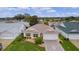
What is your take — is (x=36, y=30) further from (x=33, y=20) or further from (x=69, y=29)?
(x=69, y=29)

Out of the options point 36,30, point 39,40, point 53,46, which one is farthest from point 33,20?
point 53,46

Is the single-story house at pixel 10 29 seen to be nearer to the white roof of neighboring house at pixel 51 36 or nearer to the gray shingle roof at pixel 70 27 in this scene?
the white roof of neighboring house at pixel 51 36

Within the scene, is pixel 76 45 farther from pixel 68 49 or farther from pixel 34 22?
pixel 34 22

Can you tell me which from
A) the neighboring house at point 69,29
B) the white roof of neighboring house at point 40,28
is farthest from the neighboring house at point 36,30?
the neighboring house at point 69,29

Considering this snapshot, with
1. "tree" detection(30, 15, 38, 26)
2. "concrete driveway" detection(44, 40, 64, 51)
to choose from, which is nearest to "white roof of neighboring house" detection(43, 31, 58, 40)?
"concrete driveway" detection(44, 40, 64, 51)
